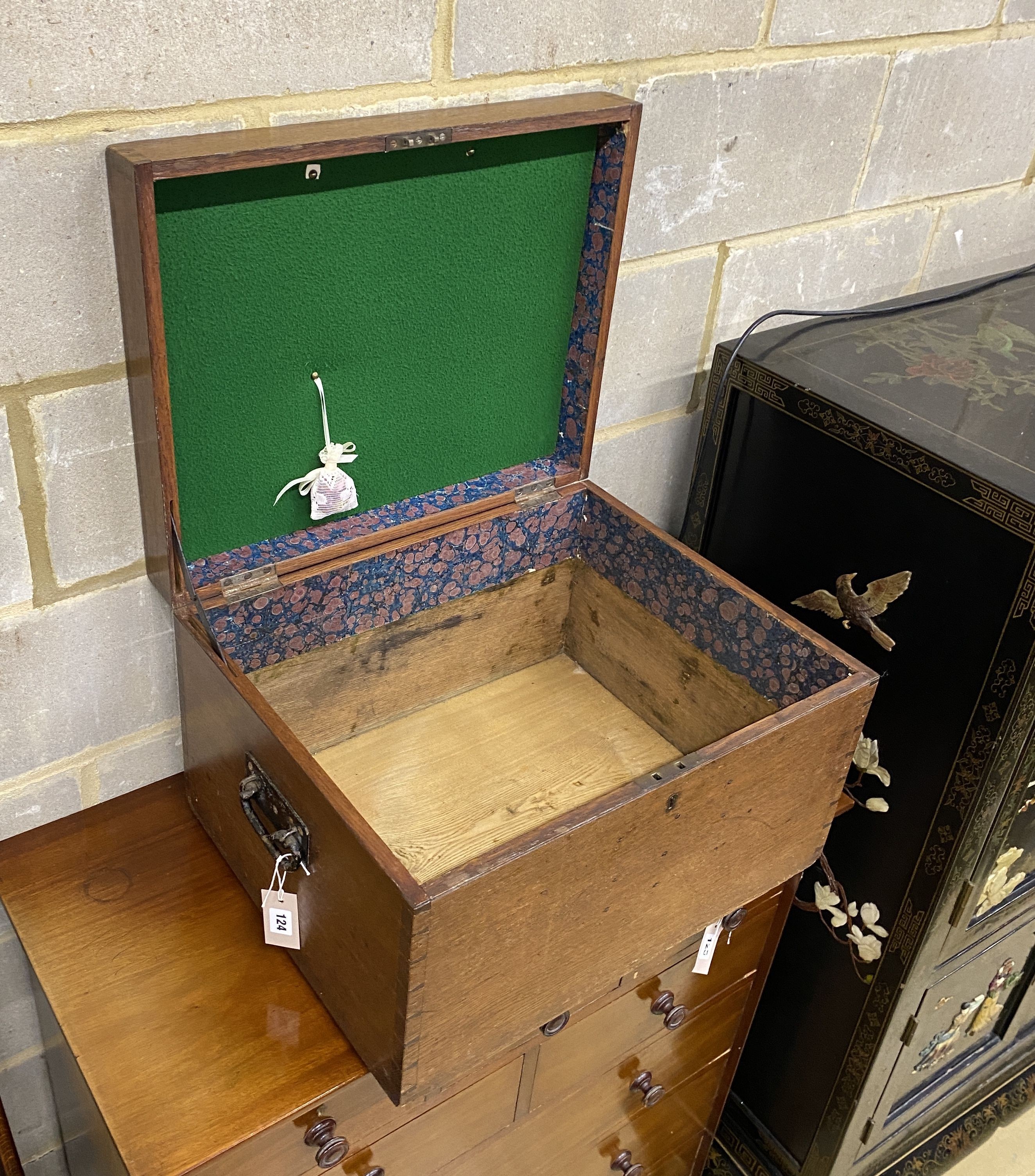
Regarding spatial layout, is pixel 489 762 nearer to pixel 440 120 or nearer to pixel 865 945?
pixel 865 945

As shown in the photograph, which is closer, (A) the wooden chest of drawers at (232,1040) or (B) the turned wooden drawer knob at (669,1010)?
(A) the wooden chest of drawers at (232,1040)

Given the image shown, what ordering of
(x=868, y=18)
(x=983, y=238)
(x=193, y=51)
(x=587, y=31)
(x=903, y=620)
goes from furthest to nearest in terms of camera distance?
(x=983, y=238) < (x=868, y=18) < (x=903, y=620) < (x=587, y=31) < (x=193, y=51)

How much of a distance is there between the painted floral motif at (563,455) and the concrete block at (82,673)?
3.8 inches

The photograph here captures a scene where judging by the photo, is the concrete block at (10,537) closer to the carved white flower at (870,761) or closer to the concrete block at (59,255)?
the concrete block at (59,255)

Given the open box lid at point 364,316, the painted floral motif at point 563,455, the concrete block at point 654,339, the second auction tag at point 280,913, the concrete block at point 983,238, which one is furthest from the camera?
the concrete block at point 983,238

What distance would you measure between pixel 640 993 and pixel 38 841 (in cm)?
67

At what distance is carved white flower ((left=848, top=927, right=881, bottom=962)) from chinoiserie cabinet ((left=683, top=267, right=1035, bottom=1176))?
2 cm

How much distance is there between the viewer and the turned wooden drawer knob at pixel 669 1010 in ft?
4.38

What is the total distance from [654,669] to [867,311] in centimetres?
57

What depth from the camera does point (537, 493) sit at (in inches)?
53.0

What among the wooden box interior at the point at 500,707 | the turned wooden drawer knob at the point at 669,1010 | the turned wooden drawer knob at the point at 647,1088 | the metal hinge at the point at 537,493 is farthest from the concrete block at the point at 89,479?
the turned wooden drawer knob at the point at 647,1088

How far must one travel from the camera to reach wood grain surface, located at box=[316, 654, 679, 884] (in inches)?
48.8

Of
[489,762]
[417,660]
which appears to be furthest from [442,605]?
[489,762]

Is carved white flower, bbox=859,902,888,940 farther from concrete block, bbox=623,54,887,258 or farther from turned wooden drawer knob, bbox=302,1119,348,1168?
concrete block, bbox=623,54,887,258
